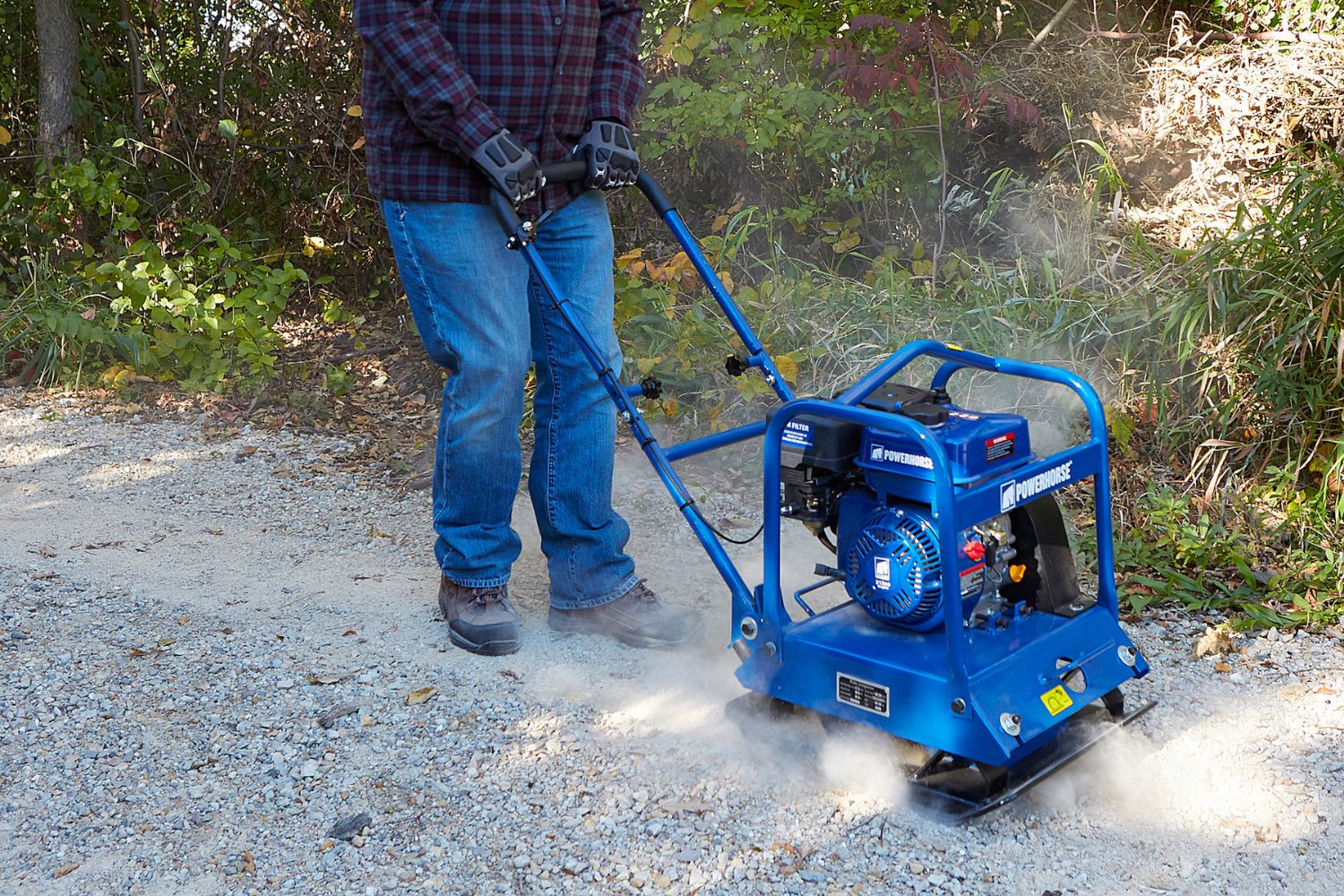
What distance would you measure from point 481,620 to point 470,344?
0.74 meters

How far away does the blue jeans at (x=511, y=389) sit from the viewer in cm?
321

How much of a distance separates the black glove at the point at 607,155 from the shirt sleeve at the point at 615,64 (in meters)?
0.05

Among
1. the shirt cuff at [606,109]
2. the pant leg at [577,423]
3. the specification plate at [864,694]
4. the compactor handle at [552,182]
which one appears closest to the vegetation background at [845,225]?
the specification plate at [864,694]

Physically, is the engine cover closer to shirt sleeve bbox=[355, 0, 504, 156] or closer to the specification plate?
the specification plate

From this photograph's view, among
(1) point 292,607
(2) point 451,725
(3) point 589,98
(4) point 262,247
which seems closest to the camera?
(2) point 451,725

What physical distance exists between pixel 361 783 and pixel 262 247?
4.88 m

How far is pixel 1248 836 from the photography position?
2576mm

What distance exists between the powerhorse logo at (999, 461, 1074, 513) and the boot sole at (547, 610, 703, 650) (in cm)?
115

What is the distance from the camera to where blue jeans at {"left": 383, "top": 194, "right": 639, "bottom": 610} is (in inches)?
126

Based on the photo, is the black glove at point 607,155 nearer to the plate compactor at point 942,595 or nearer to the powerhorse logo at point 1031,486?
the plate compactor at point 942,595

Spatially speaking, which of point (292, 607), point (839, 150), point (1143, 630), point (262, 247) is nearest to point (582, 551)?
point (292, 607)

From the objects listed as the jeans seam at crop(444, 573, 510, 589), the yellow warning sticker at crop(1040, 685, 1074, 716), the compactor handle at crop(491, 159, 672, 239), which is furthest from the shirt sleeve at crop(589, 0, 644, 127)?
the yellow warning sticker at crop(1040, 685, 1074, 716)

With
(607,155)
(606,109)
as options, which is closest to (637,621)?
(607,155)

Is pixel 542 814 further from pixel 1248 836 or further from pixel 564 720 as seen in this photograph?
pixel 1248 836
